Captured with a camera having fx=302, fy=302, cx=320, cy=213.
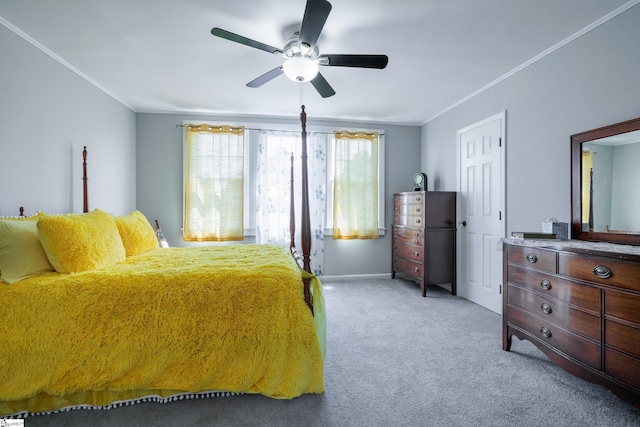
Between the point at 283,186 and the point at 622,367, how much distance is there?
376 cm

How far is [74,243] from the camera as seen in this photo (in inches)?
73.7

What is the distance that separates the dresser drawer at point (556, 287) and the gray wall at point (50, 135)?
3822 millimetres

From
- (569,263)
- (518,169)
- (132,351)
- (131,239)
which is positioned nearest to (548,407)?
(569,263)

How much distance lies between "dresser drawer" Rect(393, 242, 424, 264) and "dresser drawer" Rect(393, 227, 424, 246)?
2.3 inches

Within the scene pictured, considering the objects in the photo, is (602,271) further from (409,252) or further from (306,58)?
(409,252)

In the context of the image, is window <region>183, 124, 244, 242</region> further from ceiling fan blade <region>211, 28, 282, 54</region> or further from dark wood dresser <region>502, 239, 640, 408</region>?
dark wood dresser <region>502, 239, 640, 408</region>

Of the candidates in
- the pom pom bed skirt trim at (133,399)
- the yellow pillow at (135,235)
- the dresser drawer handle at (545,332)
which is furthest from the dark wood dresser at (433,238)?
the yellow pillow at (135,235)

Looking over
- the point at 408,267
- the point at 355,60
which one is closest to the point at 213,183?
the point at 355,60

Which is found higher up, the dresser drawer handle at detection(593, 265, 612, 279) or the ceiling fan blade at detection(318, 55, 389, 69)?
the ceiling fan blade at detection(318, 55, 389, 69)

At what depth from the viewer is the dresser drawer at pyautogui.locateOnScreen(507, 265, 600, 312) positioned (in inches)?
66.9

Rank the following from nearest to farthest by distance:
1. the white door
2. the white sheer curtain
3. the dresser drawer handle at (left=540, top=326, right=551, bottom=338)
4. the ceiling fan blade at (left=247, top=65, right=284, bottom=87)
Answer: the dresser drawer handle at (left=540, top=326, right=551, bottom=338)
the ceiling fan blade at (left=247, top=65, right=284, bottom=87)
the white door
the white sheer curtain

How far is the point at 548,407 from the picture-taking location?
171 centimetres

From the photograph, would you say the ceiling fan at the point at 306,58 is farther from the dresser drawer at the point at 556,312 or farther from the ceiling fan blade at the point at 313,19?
the dresser drawer at the point at 556,312

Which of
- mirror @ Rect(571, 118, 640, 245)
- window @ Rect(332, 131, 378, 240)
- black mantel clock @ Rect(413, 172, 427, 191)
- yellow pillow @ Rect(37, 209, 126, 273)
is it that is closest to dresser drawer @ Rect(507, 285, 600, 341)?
mirror @ Rect(571, 118, 640, 245)
